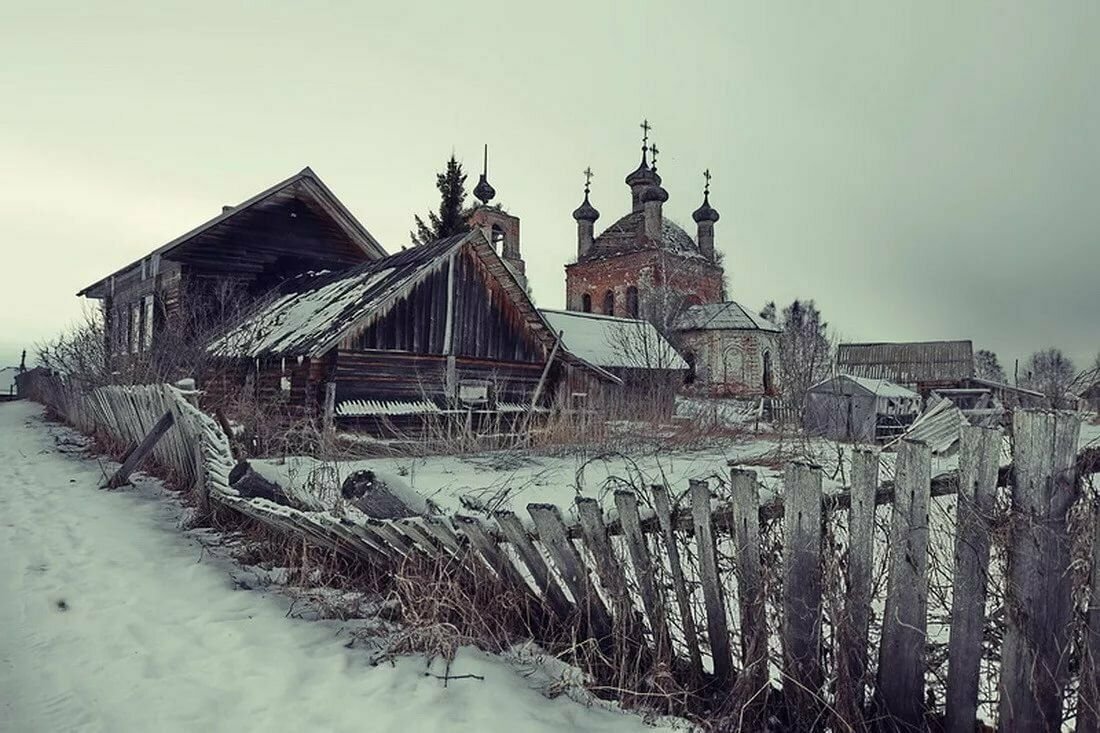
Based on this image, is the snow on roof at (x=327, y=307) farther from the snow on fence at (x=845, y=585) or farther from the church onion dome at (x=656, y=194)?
the church onion dome at (x=656, y=194)

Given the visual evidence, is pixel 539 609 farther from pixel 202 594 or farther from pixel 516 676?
pixel 202 594

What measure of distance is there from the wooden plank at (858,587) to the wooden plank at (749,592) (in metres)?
0.30

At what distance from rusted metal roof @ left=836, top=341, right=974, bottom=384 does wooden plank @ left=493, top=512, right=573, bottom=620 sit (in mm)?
42603

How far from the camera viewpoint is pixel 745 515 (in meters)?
2.72

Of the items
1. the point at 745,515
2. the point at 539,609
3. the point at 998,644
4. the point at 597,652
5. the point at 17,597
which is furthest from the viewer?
the point at 17,597

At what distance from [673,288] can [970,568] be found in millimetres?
38338

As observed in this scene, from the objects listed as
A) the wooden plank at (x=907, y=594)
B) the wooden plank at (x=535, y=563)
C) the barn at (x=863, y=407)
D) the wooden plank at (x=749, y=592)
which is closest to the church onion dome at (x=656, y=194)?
the barn at (x=863, y=407)

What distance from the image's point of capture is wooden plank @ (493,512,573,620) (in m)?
3.15

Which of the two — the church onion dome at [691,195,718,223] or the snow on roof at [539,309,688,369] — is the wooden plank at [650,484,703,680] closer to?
the snow on roof at [539,309,688,369]

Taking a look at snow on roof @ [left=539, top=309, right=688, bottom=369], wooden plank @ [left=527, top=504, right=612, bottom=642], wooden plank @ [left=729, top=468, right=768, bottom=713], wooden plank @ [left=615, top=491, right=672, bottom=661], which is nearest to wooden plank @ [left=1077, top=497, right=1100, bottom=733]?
wooden plank @ [left=729, top=468, right=768, bottom=713]

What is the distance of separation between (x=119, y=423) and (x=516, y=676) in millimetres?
10160

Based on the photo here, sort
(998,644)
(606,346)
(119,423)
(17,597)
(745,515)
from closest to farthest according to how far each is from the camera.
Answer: (998,644)
(745,515)
(17,597)
(119,423)
(606,346)

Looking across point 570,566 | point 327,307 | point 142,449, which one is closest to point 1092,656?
point 570,566

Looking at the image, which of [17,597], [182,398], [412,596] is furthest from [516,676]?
[182,398]
